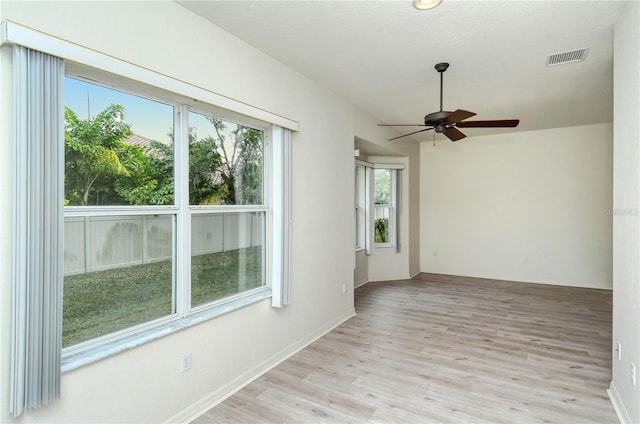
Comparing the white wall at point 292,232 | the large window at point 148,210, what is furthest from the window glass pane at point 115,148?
the white wall at point 292,232

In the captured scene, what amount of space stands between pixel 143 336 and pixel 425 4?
2.72 m

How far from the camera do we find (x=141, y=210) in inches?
83.7

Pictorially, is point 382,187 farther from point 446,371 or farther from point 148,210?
point 148,210

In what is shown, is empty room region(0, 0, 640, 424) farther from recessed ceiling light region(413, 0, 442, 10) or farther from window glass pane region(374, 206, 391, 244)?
window glass pane region(374, 206, 391, 244)

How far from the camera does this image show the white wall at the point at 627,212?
201cm

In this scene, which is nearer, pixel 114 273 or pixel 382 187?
pixel 114 273

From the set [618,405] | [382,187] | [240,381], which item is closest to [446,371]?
[618,405]

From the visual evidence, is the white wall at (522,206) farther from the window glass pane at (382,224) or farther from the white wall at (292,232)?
the white wall at (292,232)

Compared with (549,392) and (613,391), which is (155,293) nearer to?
(549,392)

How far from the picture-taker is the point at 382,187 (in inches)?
257

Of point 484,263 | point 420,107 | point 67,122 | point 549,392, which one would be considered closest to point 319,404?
point 549,392

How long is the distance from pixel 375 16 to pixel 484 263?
5682 millimetres

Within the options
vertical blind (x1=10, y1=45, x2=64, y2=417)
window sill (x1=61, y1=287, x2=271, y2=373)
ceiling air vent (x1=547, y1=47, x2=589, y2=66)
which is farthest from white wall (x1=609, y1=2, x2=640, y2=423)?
vertical blind (x1=10, y1=45, x2=64, y2=417)

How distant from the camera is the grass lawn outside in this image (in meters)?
1.85
